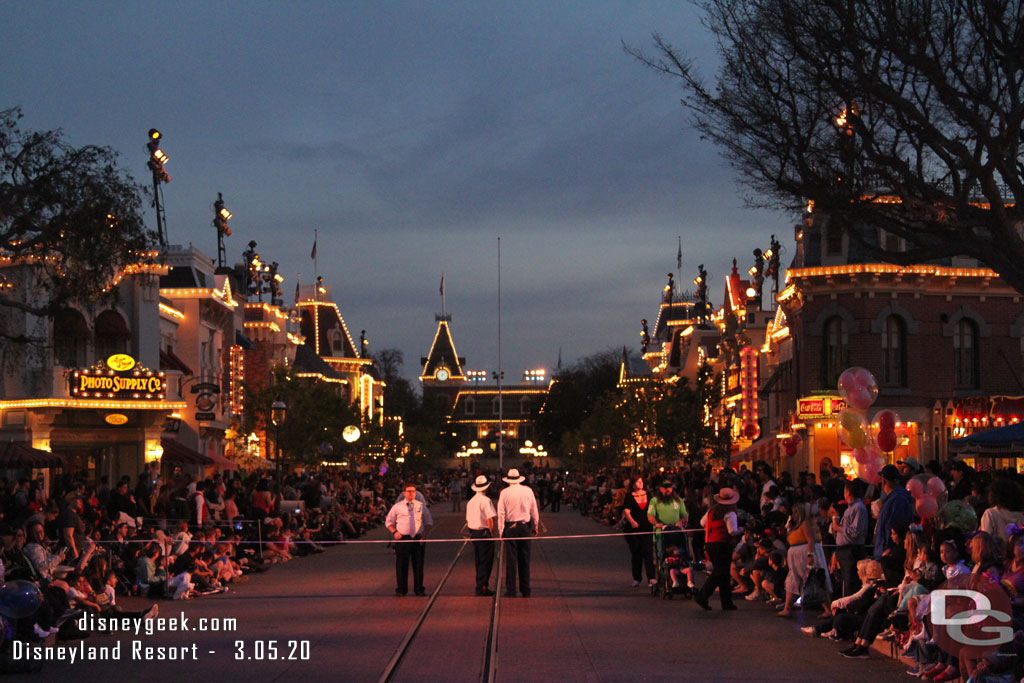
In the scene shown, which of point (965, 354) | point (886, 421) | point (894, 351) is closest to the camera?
point (886, 421)

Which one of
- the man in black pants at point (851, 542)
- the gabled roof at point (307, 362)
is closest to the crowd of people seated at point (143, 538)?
the man in black pants at point (851, 542)

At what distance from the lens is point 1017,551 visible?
35.8ft

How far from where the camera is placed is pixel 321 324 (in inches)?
4555

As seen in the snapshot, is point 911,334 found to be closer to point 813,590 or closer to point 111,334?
point 111,334

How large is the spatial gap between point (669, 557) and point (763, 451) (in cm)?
3181

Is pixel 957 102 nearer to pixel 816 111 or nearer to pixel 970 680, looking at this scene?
pixel 816 111

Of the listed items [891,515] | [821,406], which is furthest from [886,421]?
[821,406]

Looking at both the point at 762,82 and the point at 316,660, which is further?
the point at 762,82

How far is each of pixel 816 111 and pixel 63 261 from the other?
12.7 metres

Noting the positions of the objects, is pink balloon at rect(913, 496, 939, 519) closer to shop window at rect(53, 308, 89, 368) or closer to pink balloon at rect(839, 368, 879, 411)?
pink balloon at rect(839, 368, 879, 411)

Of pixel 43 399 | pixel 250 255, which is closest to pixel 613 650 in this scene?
pixel 43 399

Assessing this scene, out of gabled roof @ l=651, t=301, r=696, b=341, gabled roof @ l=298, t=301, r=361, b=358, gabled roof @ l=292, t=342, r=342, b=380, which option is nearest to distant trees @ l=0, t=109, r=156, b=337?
gabled roof @ l=292, t=342, r=342, b=380

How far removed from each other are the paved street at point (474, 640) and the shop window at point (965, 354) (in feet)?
76.0

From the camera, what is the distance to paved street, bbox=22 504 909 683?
12.0 m
